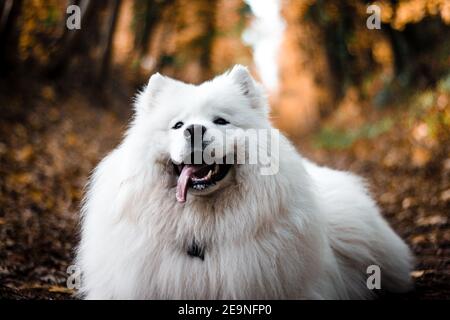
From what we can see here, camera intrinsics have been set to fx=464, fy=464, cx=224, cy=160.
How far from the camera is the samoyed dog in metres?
2.96

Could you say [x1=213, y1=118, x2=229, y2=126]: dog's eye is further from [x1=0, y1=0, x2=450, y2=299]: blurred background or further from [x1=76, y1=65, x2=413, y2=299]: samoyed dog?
[x1=0, y1=0, x2=450, y2=299]: blurred background

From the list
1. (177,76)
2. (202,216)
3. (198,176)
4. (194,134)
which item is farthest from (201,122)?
(177,76)

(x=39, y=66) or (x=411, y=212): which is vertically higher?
(x=39, y=66)

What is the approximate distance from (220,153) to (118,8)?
12.6 metres

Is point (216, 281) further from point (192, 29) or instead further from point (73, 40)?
point (192, 29)

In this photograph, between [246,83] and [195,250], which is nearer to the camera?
[195,250]

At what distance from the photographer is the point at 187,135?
2895 mm

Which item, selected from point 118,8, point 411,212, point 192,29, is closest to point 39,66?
point 118,8

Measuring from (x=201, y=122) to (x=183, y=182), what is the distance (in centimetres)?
41

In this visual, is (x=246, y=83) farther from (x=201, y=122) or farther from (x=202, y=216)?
(x=202, y=216)

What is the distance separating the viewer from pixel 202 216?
120 inches

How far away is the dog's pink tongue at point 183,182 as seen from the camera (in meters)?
2.92

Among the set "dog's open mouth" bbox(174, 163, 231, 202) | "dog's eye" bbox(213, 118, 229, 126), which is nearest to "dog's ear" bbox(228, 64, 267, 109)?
"dog's eye" bbox(213, 118, 229, 126)

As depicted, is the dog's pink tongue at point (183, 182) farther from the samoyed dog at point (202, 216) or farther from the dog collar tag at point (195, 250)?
the dog collar tag at point (195, 250)
